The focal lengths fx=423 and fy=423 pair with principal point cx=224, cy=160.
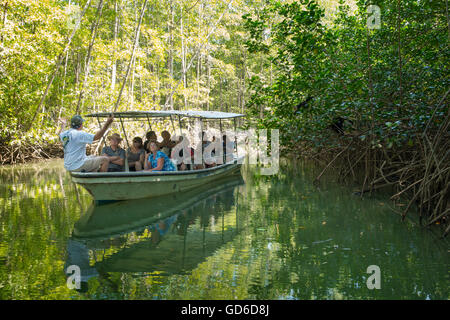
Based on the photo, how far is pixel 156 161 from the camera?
878 centimetres

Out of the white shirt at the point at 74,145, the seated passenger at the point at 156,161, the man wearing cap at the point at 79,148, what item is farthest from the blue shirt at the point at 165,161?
the white shirt at the point at 74,145

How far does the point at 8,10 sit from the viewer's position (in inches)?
556

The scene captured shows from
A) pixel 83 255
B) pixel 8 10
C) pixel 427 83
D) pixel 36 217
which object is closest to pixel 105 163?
pixel 36 217

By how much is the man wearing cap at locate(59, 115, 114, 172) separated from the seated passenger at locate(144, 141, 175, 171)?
974mm

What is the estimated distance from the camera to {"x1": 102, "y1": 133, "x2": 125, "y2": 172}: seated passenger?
337 inches

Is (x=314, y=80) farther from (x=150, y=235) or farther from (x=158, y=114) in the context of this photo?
(x=150, y=235)

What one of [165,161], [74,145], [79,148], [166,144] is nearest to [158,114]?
[166,144]

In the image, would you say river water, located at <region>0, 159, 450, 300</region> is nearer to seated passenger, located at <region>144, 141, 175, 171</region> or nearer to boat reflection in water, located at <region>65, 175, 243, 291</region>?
boat reflection in water, located at <region>65, 175, 243, 291</region>

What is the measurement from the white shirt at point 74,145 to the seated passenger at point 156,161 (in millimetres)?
1490

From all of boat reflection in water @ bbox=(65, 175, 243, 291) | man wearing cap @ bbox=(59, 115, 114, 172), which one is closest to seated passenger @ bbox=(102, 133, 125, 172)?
man wearing cap @ bbox=(59, 115, 114, 172)

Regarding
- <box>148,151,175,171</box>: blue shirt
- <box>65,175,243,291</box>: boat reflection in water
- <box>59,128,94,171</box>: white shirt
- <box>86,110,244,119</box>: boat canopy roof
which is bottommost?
<box>65,175,243,291</box>: boat reflection in water

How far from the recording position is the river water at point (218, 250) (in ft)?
12.3

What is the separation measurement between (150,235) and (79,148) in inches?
99.0
